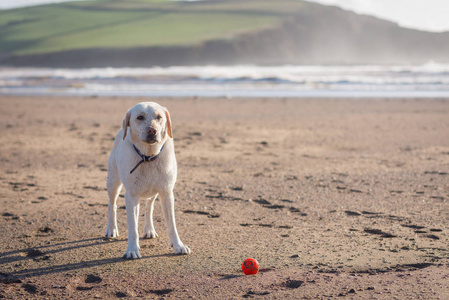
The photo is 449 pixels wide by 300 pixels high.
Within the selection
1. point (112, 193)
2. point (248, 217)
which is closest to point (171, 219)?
point (112, 193)

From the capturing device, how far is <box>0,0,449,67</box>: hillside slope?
62750 millimetres

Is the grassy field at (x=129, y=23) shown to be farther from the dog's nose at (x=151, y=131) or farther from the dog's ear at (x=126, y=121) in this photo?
the dog's nose at (x=151, y=131)

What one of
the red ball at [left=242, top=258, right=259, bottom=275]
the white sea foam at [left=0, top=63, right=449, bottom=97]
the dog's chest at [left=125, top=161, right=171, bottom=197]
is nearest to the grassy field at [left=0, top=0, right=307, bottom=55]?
the white sea foam at [left=0, top=63, right=449, bottom=97]

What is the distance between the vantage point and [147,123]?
4406 millimetres

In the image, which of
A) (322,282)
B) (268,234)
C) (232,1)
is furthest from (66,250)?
(232,1)

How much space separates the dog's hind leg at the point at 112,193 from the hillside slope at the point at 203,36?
54587 mm

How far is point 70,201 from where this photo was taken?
22.0ft

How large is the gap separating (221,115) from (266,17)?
7038cm

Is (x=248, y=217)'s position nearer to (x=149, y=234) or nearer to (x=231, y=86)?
(x=149, y=234)

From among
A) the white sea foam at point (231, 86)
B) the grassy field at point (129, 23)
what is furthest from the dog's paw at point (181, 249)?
the grassy field at point (129, 23)

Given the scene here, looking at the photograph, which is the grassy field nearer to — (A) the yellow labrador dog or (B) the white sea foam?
(B) the white sea foam

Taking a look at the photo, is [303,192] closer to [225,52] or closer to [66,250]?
[66,250]

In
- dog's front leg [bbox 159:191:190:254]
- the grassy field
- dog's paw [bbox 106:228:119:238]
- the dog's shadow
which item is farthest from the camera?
the grassy field

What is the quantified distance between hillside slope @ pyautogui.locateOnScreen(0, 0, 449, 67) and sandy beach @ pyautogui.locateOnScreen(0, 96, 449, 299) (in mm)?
49461
